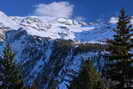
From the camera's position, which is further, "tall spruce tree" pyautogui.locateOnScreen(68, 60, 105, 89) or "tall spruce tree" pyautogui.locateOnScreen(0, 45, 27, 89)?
"tall spruce tree" pyautogui.locateOnScreen(68, 60, 105, 89)

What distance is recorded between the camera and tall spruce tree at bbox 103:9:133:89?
22031 millimetres

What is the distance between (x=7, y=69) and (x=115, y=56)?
14694mm

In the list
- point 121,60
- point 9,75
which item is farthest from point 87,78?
point 121,60

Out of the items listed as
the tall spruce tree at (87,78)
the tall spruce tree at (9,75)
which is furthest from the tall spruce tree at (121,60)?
the tall spruce tree at (87,78)

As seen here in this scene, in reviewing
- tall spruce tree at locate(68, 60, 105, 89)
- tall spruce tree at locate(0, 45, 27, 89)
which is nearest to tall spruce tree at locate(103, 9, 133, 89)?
tall spruce tree at locate(0, 45, 27, 89)

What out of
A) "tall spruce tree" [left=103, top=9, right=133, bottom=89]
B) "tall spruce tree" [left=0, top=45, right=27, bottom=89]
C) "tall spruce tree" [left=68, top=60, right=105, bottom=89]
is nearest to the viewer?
"tall spruce tree" [left=103, top=9, right=133, bottom=89]

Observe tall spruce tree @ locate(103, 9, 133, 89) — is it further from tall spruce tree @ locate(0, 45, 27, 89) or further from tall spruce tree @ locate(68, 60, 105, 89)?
tall spruce tree @ locate(68, 60, 105, 89)

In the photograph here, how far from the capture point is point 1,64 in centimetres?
3209

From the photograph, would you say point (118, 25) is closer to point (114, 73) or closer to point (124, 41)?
point (124, 41)

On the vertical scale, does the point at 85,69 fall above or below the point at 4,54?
below

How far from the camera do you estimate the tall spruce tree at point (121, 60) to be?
22.0 metres

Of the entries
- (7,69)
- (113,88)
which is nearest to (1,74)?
(7,69)

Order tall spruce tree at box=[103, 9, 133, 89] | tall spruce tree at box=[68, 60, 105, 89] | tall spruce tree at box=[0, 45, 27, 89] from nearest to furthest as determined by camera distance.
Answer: tall spruce tree at box=[103, 9, 133, 89], tall spruce tree at box=[0, 45, 27, 89], tall spruce tree at box=[68, 60, 105, 89]

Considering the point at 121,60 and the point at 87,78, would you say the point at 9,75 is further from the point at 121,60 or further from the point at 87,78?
the point at 87,78
